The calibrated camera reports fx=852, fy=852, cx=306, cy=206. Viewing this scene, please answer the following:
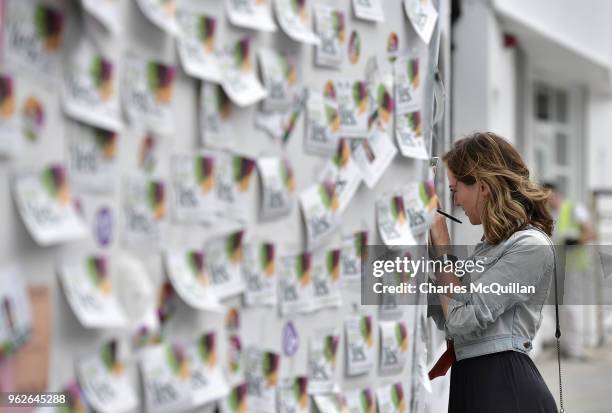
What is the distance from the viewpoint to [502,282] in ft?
7.47

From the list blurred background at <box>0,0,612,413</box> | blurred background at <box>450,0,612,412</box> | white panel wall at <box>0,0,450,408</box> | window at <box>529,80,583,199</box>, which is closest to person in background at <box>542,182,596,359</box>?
blurred background at <box>450,0,612,412</box>

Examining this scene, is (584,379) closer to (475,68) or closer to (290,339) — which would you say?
(475,68)

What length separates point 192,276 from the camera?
1.53 meters

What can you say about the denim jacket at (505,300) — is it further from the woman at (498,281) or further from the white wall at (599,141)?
the white wall at (599,141)

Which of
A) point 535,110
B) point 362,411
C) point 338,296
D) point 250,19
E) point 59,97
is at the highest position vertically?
point 535,110

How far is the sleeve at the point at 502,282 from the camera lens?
228 centimetres

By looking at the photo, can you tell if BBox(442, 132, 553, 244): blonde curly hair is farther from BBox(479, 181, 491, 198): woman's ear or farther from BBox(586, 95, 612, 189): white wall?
BBox(586, 95, 612, 189): white wall

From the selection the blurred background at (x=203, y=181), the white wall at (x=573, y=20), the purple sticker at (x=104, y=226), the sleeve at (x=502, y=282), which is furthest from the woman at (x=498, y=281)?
the white wall at (x=573, y=20)

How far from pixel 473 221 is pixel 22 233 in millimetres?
1505

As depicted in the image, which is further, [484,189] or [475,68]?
[475,68]

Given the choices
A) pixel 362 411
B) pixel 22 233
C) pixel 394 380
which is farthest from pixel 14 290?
pixel 394 380

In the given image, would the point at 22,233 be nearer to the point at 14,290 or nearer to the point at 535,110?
the point at 14,290

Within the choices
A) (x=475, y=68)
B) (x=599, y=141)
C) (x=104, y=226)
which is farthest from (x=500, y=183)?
(x=599, y=141)

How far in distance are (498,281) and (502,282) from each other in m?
0.01
